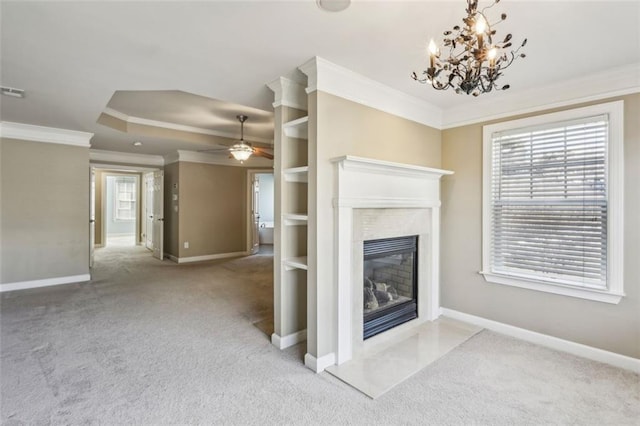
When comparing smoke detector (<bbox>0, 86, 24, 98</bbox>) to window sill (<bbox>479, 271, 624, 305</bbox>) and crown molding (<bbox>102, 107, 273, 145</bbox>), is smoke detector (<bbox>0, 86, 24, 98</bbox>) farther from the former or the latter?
window sill (<bbox>479, 271, 624, 305</bbox>)

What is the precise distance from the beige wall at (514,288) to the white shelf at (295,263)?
1822 mm

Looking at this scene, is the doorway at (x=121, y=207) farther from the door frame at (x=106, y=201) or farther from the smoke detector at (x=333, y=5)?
the smoke detector at (x=333, y=5)

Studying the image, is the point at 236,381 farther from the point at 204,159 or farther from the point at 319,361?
the point at 204,159

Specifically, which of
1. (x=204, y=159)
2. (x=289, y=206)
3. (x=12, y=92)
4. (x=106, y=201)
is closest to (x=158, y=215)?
(x=204, y=159)

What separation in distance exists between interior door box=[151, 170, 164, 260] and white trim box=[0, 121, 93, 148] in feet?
7.64

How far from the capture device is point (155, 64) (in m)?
2.52

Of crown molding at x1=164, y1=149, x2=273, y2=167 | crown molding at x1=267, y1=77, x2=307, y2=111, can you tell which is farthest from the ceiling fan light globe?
crown molding at x1=164, y1=149, x2=273, y2=167

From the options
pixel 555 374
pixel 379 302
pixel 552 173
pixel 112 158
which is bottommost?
pixel 555 374

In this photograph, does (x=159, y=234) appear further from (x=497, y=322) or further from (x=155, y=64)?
(x=497, y=322)

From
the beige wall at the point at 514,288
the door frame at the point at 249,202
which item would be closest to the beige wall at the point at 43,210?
the door frame at the point at 249,202

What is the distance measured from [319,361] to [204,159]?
5716 millimetres

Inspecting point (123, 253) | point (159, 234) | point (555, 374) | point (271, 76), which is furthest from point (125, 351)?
point (123, 253)

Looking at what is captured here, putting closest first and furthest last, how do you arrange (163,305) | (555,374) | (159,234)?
(555,374), (163,305), (159,234)

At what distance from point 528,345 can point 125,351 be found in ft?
11.7
